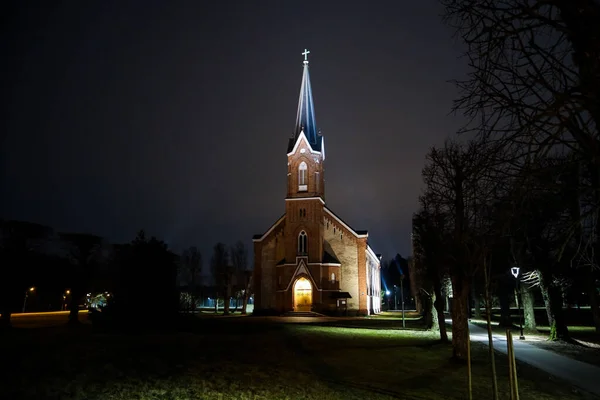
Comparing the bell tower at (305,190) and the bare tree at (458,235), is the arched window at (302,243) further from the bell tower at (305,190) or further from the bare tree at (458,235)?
the bare tree at (458,235)

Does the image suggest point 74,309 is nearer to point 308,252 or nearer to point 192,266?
point 308,252

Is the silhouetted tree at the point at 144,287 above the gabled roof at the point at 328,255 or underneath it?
underneath

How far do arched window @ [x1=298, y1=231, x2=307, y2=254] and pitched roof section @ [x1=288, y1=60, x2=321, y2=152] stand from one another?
12351 millimetres

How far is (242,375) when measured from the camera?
12.1m

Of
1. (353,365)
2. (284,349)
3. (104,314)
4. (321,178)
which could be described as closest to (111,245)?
(104,314)

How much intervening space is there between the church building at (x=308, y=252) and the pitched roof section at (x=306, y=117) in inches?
7.1

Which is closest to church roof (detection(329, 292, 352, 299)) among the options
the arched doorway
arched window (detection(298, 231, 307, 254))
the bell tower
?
the arched doorway

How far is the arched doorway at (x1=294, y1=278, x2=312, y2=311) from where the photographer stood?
57031mm

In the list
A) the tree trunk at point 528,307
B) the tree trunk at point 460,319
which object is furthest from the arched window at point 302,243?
the tree trunk at point 460,319

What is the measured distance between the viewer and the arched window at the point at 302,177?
201 feet

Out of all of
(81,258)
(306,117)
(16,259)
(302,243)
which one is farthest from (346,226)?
(16,259)

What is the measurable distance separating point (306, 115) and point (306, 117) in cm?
52

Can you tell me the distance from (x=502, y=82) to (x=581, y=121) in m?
1.08

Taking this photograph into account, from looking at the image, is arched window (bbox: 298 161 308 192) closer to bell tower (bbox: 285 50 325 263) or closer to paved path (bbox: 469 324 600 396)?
bell tower (bbox: 285 50 325 263)
